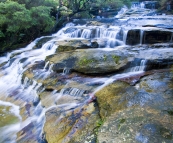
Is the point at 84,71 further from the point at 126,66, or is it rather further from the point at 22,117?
the point at 22,117

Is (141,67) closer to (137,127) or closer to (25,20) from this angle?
(137,127)

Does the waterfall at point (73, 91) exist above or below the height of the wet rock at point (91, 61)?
below

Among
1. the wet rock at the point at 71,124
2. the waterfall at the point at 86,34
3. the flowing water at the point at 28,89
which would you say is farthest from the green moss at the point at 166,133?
the waterfall at the point at 86,34

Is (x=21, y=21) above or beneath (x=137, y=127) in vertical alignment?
above

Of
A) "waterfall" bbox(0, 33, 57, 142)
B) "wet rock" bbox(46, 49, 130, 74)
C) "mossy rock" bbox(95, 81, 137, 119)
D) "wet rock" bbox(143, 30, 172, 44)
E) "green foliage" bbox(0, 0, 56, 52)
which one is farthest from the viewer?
"green foliage" bbox(0, 0, 56, 52)

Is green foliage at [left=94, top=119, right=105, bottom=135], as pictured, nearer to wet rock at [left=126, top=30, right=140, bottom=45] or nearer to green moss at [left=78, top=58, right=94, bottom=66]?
green moss at [left=78, top=58, right=94, bottom=66]

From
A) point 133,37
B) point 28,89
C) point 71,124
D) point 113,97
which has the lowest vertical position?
point 28,89

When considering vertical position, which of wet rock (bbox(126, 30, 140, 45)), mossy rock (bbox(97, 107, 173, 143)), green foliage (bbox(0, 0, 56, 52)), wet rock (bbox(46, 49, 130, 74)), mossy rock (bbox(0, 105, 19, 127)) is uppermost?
green foliage (bbox(0, 0, 56, 52))

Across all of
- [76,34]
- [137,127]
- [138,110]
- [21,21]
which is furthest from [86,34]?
[137,127]

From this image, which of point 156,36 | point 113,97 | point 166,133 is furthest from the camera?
point 156,36

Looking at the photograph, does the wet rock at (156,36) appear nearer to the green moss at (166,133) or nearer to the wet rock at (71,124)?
the wet rock at (71,124)

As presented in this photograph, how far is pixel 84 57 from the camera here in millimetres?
8883

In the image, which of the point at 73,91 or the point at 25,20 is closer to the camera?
the point at 73,91

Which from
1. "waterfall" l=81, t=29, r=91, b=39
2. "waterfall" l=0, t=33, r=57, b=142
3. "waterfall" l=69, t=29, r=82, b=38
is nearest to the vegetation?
"waterfall" l=0, t=33, r=57, b=142
